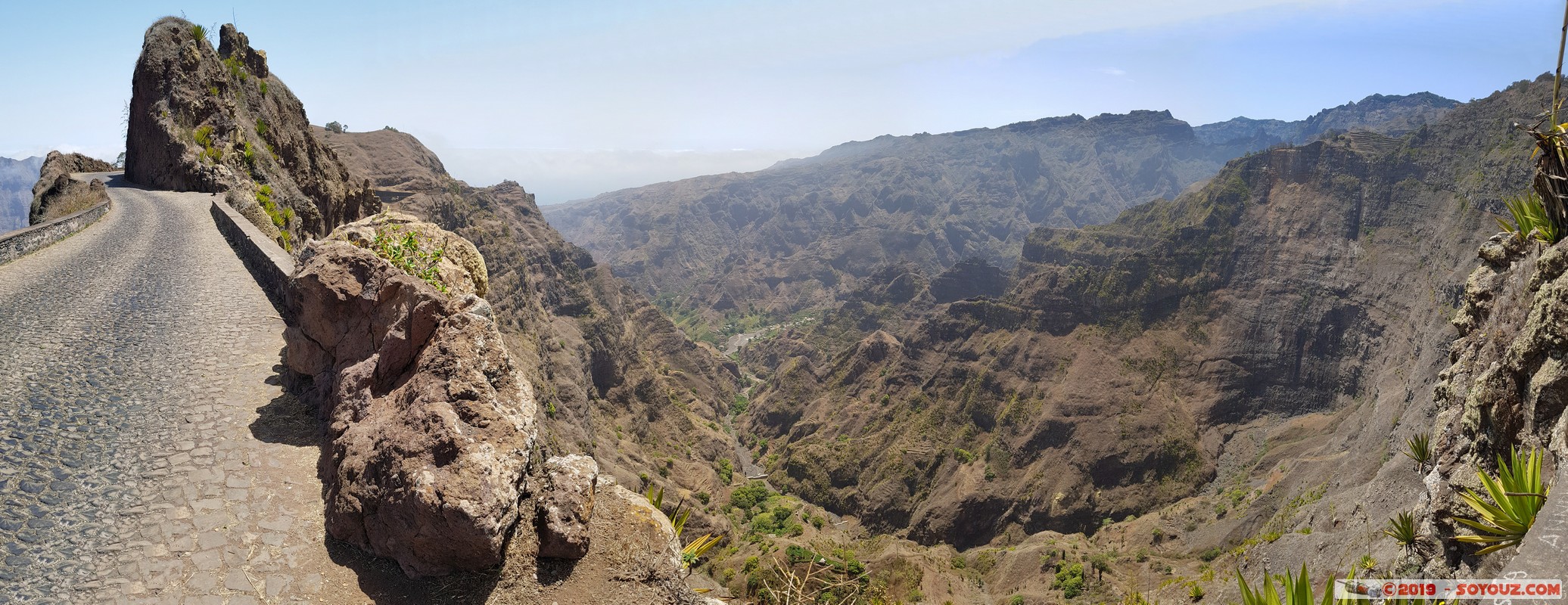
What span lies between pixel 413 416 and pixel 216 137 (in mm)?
37651

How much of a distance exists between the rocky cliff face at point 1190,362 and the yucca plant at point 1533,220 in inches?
1768

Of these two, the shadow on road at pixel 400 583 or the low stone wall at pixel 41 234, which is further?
the low stone wall at pixel 41 234

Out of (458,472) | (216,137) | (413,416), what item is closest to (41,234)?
→ (216,137)

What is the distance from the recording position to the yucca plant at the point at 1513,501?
271 inches

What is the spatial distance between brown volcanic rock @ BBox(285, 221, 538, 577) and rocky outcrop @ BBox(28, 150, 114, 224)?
25.0 m

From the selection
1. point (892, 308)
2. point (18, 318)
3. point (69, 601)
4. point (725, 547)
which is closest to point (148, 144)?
point (18, 318)

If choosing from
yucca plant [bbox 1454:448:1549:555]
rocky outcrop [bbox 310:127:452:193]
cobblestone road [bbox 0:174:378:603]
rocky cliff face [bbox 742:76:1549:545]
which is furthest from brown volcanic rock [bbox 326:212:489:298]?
rocky outcrop [bbox 310:127:452:193]

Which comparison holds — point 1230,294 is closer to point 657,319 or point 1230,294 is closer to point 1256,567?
point 1256,567

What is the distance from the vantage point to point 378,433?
7.55 metres

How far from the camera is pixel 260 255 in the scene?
17328 mm

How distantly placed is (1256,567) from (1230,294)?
57198mm

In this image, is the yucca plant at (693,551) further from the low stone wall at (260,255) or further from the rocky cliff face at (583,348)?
the rocky cliff face at (583,348)

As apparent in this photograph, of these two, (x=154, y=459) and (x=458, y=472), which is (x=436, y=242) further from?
(x=458, y=472)

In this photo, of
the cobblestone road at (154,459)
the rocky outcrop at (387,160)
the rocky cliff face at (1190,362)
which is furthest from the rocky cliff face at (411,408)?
the rocky outcrop at (387,160)
